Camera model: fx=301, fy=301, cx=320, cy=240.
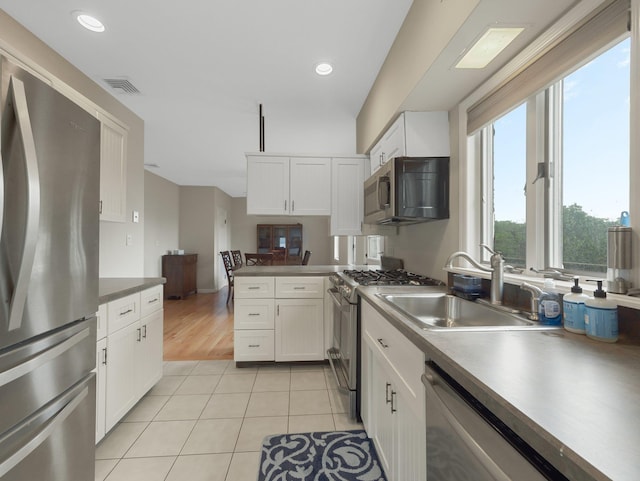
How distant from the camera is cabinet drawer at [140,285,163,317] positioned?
2070 millimetres

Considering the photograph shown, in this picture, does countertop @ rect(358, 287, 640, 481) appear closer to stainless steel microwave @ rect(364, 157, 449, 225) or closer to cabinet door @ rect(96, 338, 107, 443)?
stainless steel microwave @ rect(364, 157, 449, 225)

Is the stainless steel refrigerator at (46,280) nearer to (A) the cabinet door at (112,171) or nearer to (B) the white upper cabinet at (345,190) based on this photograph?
(A) the cabinet door at (112,171)

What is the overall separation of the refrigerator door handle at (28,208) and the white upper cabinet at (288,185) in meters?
2.17

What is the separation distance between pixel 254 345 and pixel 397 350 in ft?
6.17

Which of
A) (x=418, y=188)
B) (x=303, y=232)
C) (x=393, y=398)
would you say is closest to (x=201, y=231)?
(x=303, y=232)

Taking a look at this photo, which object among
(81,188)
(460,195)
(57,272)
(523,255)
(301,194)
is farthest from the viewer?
(301,194)

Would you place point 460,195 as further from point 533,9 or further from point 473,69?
point 533,9

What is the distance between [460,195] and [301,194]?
A: 1.69m

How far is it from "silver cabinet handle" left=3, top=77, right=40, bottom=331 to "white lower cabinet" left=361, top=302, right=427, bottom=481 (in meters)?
1.20

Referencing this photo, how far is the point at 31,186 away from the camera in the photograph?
0.89 metres

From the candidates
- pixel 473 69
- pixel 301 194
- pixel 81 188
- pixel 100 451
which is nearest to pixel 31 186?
pixel 81 188

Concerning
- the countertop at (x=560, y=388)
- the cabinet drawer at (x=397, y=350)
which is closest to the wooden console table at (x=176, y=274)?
the cabinet drawer at (x=397, y=350)

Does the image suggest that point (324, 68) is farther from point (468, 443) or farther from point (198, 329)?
point (198, 329)

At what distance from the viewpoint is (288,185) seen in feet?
10.3
